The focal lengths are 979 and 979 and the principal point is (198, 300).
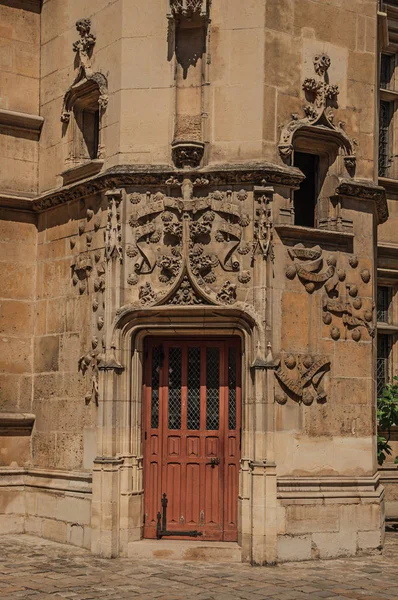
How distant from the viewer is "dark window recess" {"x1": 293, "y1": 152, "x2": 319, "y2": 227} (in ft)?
41.2

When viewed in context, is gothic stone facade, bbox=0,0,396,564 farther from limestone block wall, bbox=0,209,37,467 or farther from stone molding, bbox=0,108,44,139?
stone molding, bbox=0,108,44,139

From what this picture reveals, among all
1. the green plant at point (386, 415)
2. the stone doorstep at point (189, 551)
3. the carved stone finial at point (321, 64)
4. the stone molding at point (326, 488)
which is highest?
the carved stone finial at point (321, 64)

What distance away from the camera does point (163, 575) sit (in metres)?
10.5

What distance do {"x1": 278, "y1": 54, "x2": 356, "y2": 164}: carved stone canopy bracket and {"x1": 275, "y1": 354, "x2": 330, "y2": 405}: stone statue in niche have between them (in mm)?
2460

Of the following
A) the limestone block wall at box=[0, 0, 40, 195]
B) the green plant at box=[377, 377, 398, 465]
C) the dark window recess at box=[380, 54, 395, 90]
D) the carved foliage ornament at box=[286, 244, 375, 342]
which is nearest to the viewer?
the carved foliage ornament at box=[286, 244, 375, 342]

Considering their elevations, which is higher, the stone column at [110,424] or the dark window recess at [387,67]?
the dark window recess at [387,67]

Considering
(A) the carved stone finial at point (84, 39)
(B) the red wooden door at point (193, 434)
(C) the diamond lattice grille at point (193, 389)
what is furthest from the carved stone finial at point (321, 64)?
(C) the diamond lattice grille at point (193, 389)

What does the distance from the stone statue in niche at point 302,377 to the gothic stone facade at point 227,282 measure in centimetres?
2

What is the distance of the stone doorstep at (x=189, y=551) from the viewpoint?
11297 millimetres

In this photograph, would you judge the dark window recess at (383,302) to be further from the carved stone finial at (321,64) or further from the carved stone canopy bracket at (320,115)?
the carved stone finial at (321,64)

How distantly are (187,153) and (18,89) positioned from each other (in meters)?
3.39


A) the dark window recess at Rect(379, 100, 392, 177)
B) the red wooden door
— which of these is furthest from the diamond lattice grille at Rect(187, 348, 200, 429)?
the dark window recess at Rect(379, 100, 392, 177)

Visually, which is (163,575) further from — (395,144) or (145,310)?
(395,144)

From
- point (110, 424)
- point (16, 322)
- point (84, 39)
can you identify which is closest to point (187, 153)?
point (84, 39)
